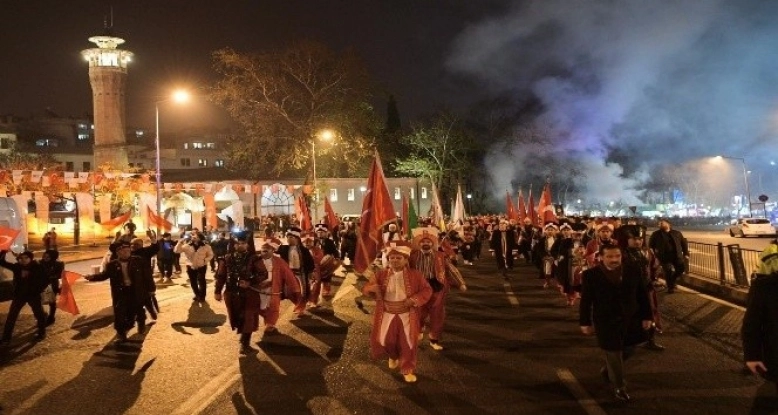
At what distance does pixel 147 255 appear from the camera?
420 inches

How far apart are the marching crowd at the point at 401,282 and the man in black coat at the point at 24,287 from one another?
0.02 metres

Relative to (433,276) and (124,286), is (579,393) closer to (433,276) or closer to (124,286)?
(433,276)

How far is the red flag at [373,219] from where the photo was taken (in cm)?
1136

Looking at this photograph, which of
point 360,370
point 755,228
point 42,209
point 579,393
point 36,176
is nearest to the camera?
point 579,393

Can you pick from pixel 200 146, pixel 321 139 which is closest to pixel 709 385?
pixel 321 139

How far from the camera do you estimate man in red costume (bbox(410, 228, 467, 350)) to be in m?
8.74

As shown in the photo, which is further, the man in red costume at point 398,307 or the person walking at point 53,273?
the person walking at point 53,273

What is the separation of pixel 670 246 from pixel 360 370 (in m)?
7.71

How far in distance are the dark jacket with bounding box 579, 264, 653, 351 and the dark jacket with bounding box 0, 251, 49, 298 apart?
820 centimetres

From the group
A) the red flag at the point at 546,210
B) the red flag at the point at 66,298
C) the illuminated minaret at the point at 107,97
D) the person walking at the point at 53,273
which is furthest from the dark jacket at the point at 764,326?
the illuminated minaret at the point at 107,97

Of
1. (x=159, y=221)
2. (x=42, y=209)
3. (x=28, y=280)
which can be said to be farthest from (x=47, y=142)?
(x=28, y=280)

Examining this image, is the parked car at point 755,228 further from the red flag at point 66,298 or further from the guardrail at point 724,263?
the red flag at point 66,298

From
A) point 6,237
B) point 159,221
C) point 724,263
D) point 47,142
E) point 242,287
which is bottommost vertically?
point 724,263

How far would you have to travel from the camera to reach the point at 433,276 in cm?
897
